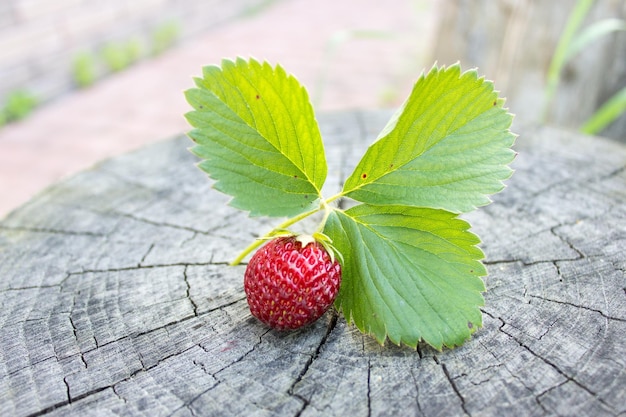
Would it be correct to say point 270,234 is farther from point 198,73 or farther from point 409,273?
point 198,73

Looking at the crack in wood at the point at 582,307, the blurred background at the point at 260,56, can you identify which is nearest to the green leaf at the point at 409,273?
the crack in wood at the point at 582,307

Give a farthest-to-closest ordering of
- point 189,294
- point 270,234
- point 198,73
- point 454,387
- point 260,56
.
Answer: point 260,56 < point 198,73 < point 189,294 < point 270,234 < point 454,387

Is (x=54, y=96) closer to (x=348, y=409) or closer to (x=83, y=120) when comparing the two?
(x=83, y=120)

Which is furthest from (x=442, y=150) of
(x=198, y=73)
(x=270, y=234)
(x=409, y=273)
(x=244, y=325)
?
(x=198, y=73)

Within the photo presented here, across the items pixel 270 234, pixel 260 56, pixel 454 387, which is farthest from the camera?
pixel 260 56

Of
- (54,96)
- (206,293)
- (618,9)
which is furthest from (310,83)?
(206,293)

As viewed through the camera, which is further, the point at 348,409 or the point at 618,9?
the point at 618,9

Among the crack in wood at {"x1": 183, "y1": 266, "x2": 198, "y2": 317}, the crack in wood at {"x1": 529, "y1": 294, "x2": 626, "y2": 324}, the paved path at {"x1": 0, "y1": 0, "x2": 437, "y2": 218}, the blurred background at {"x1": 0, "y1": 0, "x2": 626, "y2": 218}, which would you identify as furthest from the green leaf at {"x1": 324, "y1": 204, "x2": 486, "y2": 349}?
the paved path at {"x1": 0, "y1": 0, "x2": 437, "y2": 218}
